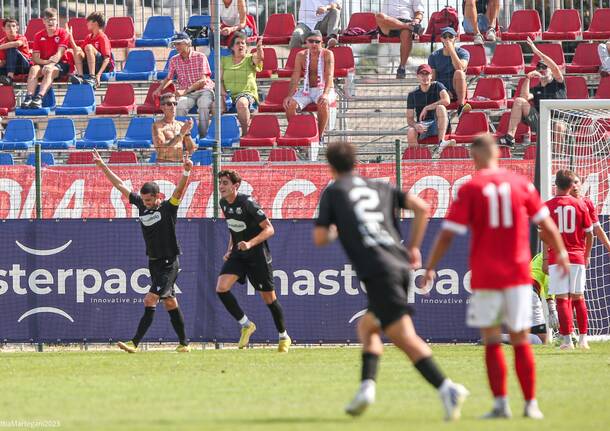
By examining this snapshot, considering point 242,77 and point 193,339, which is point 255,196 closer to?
point 193,339

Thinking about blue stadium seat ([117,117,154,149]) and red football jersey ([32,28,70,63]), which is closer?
blue stadium seat ([117,117,154,149])

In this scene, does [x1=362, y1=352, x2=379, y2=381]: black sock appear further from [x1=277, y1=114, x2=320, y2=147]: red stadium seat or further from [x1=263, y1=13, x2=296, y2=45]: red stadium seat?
[x1=263, y1=13, x2=296, y2=45]: red stadium seat

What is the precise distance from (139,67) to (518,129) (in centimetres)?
813

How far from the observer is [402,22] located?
76.6 ft

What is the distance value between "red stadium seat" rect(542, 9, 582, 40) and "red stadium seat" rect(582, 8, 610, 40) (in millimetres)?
191

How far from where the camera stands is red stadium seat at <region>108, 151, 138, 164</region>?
18.8 meters

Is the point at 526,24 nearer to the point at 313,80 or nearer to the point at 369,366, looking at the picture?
the point at 313,80

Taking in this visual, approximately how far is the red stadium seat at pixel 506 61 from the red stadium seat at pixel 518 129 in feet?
7.67

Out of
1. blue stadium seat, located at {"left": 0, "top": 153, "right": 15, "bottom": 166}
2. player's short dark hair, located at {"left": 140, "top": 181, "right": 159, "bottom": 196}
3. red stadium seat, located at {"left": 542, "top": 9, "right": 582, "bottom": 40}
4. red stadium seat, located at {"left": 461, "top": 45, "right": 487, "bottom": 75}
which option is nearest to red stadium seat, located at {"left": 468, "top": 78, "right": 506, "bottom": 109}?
red stadium seat, located at {"left": 461, "top": 45, "right": 487, "bottom": 75}

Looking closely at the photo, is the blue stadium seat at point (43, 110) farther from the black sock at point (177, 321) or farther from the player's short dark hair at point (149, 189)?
the black sock at point (177, 321)

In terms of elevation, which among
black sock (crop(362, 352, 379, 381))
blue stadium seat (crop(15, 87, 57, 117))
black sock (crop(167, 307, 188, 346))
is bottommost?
black sock (crop(167, 307, 188, 346))

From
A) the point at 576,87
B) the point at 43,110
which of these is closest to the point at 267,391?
the point at 576,87

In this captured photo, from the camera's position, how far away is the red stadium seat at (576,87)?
21578 mm

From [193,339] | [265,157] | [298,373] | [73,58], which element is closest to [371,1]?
[73,58]
